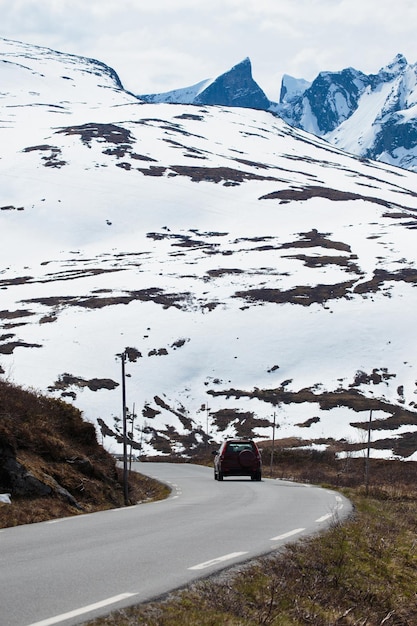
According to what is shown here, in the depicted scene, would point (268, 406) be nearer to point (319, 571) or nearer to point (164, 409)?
point (164, 409)

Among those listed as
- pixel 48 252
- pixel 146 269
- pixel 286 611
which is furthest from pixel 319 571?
pixel 48 252

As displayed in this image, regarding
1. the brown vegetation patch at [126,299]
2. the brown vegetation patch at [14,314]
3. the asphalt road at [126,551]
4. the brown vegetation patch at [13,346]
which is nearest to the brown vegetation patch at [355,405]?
the brown vegetation patch at [13,346]

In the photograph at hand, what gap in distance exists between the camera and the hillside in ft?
58.3

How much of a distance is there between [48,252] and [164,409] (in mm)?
94019

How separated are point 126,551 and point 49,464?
34.5 feet

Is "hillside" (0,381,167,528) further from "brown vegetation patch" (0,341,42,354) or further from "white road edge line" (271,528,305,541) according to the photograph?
"brown vegetation patch" (0,341,42,354)

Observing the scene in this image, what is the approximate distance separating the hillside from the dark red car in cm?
602

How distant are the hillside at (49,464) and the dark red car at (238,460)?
19.7 feet

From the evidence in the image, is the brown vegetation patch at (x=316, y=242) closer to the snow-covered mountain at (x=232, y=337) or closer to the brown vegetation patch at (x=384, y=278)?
the snow-covered mountain at (x=232, y=337)

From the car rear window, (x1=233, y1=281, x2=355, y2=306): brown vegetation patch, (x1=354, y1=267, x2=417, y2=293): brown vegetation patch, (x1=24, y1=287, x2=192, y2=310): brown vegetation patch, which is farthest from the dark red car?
(x1=354, y1=267, x2=417, y2=293): brown vegetation patch

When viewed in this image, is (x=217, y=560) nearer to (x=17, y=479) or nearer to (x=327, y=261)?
(x=17, y=479)


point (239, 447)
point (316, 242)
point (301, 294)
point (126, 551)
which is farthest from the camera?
point (316, 242)

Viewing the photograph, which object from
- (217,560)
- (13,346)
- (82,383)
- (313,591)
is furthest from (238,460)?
(13,346)

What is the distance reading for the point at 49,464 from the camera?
68.5 ft
